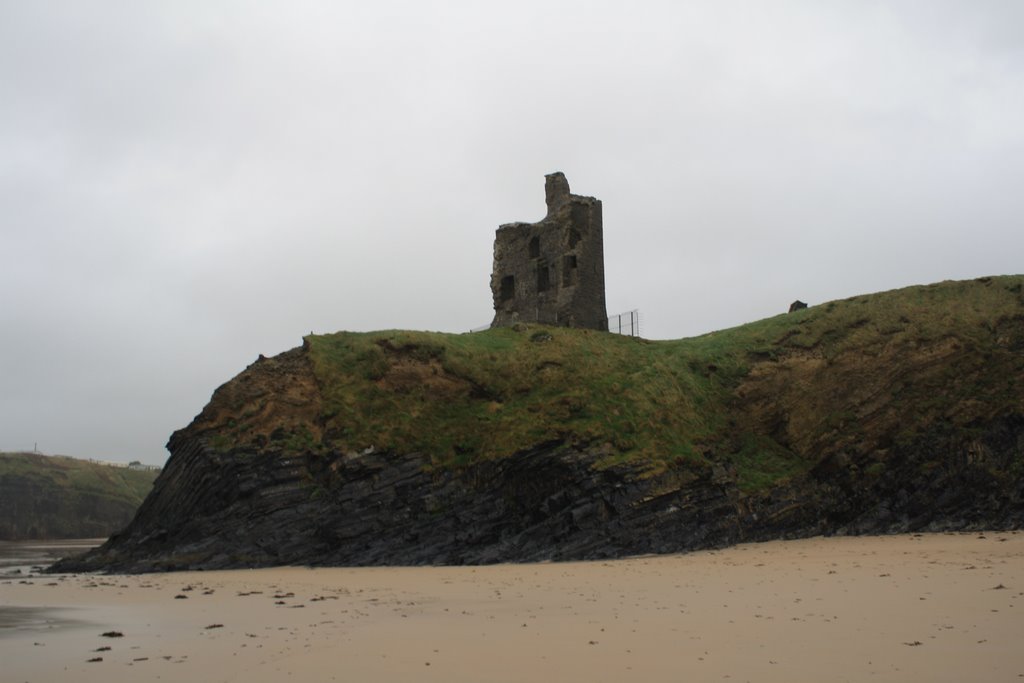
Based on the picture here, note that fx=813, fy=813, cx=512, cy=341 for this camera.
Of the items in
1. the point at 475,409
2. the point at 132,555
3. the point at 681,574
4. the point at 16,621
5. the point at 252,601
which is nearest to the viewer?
the point at 16,621

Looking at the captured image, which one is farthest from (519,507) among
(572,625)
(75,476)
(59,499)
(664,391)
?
(75,476)

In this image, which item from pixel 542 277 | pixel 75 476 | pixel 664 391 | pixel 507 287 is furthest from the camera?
pixel 75 476

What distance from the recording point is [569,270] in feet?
124

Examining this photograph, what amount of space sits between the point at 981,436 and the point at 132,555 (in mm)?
24470

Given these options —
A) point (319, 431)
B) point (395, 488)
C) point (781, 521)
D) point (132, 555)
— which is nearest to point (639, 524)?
point (781, 521)

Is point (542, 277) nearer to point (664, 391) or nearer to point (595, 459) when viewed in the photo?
point (664, 391)

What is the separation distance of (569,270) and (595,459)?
53.0 feet

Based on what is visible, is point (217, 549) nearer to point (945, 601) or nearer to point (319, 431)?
point (319, 431)

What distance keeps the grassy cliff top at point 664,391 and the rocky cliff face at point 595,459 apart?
0.23 ft

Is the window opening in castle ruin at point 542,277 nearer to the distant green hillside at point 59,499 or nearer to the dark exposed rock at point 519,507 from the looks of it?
the dark exposed rock at point 519,507

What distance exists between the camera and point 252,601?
46.3ft

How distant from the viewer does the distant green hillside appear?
63.8 metres

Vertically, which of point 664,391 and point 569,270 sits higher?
point 569,270

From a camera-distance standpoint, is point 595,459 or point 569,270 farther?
point 569,270
